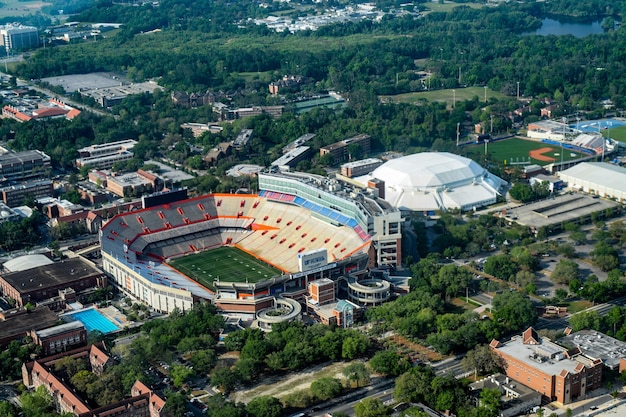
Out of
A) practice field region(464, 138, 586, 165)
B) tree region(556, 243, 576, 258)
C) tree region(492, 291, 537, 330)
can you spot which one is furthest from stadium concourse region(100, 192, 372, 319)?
practice field region(464, 138, 586, 165)

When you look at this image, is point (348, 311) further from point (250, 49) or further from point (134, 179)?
point (250, 49)

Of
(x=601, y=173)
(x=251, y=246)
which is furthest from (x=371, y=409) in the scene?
(x=601, y=173)

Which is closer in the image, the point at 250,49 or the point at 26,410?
the point at 26,410

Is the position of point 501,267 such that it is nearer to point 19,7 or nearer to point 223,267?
point 223,267

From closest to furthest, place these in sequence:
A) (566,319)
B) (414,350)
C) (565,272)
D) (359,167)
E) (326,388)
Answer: (326,388)
(414,350)
(566,319)
(565,272)
(359,167)

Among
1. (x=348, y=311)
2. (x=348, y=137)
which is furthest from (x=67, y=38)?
(x=348, y=311)

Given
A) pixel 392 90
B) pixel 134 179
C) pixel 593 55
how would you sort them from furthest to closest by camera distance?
pixel 593 55 < pixel 392 90 < pixel 134 179
